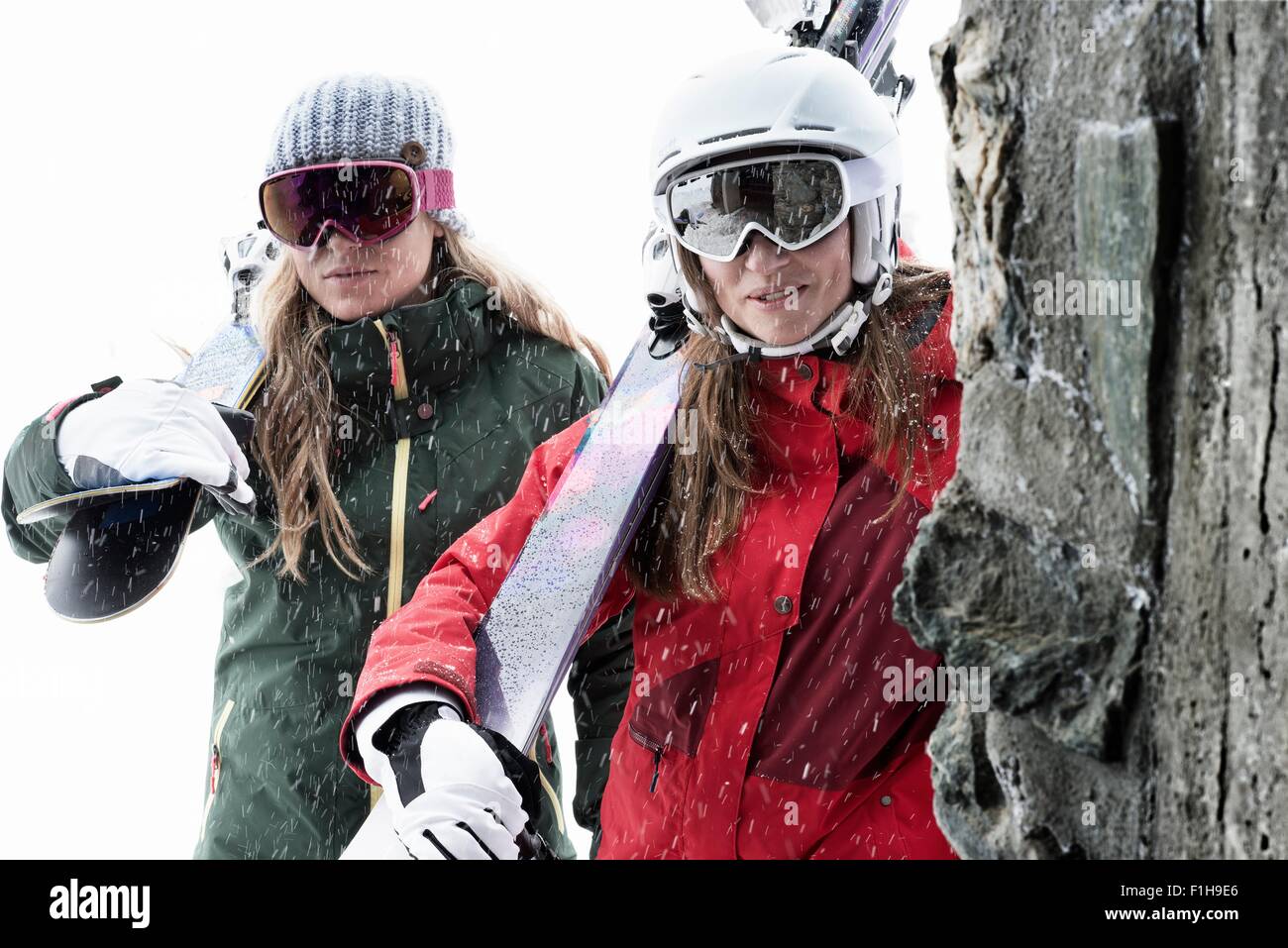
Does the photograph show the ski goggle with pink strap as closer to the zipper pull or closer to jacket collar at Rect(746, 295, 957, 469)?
the zipper pull

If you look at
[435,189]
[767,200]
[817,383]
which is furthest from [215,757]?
[767,200]

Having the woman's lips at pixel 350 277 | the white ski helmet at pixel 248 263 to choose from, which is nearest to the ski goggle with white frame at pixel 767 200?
the woman's lips at pixel 350 277

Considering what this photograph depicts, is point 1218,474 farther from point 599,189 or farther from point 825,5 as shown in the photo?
point 599,189

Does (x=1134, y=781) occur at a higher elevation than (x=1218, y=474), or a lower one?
lower

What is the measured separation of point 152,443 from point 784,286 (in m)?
1.54

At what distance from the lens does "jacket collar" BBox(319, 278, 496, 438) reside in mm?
2877

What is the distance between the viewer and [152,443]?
2.73 meters

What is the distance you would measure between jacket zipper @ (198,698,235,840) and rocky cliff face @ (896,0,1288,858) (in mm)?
2096

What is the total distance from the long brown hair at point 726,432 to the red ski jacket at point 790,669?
0.03m

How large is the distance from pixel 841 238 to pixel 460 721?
1091 mm

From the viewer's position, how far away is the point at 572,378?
300cm

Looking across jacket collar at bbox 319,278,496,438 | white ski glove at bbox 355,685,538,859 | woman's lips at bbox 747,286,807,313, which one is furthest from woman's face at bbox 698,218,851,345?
jacket collar at bbox 319,278,496,438
